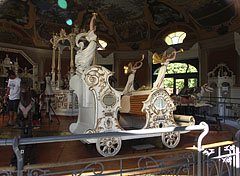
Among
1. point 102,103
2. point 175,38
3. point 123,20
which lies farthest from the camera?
point 123,20

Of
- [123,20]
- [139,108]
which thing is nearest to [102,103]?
[139,108]

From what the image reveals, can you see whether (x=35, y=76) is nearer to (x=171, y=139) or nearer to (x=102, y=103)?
(x=102, y=103)

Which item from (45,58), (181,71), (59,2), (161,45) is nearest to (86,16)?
(59,2)

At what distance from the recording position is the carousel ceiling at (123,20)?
44.9 ft

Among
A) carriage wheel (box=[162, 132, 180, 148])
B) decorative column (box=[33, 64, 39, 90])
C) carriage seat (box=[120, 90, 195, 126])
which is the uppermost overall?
decorative column (box=[33, 64, 39, 90])

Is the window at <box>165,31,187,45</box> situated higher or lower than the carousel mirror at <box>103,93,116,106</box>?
higher

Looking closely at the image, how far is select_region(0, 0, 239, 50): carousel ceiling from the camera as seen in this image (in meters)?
13.7

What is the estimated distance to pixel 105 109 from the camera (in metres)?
3.27

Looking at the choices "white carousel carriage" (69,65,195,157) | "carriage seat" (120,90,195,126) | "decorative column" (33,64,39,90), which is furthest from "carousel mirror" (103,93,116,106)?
"decorative column" (33,64,39,90)

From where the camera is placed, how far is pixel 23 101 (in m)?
3.46

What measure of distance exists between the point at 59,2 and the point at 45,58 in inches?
190

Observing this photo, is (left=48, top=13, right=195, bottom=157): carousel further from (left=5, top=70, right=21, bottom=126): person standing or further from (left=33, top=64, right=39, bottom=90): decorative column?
(left=33, top=64, right=39, bottom=90): decorative column

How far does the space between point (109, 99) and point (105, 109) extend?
0.19 m

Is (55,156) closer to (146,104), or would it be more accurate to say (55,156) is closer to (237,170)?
(146,104)
